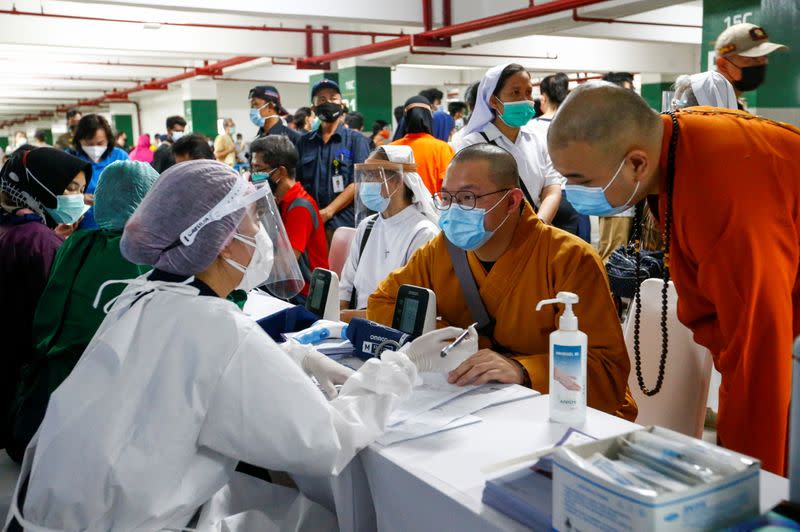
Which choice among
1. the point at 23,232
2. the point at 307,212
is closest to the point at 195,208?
the point at 23,232

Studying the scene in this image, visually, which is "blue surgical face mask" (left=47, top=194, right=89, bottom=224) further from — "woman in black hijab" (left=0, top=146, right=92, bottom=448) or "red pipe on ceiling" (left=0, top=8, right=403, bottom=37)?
"red pipe on ceiling" (left=0, top=8, right=403, bottom=37)

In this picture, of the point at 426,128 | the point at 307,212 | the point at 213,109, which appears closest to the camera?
the point at 307,212

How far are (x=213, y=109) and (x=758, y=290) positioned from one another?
50.9 feet

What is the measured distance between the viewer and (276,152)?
12.1 feet

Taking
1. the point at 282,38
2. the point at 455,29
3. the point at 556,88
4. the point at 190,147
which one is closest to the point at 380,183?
the point at 190,147

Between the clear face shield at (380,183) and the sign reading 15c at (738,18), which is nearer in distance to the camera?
the clear face shield at (380,183)

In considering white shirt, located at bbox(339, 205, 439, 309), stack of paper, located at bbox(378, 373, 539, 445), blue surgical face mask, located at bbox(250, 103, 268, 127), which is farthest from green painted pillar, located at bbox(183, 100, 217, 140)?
stack of paper, located at bbox(378, 373, 539, 445)

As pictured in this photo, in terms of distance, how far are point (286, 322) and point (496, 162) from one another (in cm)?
84

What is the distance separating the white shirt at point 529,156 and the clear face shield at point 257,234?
169 cm

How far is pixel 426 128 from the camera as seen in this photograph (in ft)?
14.3

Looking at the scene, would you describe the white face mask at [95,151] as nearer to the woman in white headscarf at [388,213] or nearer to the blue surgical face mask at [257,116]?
the blue surgical face mask at [257,116]

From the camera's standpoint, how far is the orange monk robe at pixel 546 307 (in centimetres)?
186

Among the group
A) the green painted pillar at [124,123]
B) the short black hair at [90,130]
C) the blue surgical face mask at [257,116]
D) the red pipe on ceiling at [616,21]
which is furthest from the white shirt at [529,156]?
the green painted pillar at [124,123]

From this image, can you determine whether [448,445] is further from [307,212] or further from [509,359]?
[307,212]
